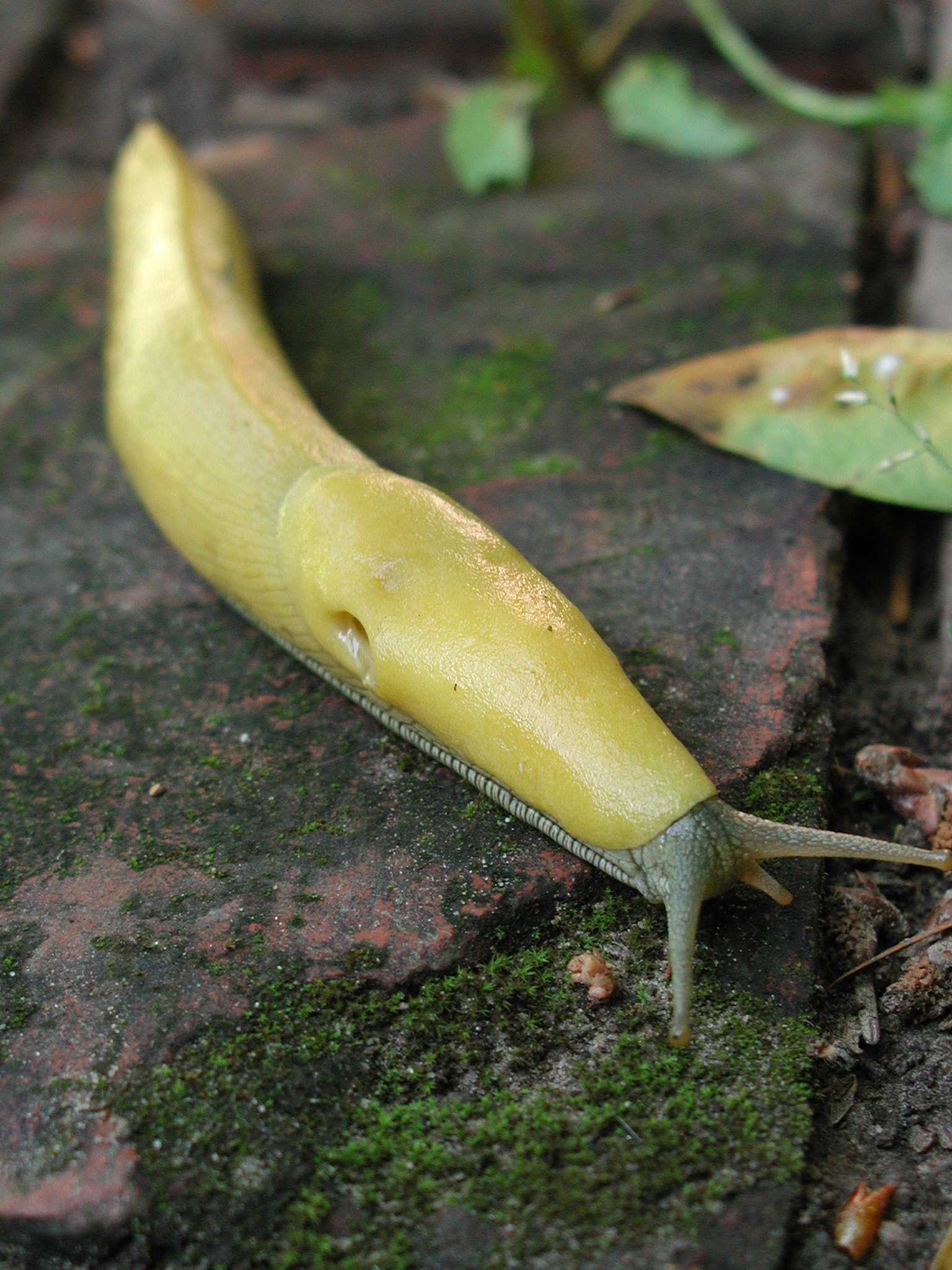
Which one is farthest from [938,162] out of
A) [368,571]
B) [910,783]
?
[368,571]

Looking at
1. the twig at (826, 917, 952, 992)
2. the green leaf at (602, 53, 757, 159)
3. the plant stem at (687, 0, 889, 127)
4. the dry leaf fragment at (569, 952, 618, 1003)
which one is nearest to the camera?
the dry leaf fragment at (569, 952, 618, 1003)

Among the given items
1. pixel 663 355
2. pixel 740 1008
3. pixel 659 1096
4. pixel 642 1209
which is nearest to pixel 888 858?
pixel 740 1008

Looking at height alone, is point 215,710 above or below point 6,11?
below

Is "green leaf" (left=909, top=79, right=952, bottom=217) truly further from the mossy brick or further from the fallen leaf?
the fallen leaf

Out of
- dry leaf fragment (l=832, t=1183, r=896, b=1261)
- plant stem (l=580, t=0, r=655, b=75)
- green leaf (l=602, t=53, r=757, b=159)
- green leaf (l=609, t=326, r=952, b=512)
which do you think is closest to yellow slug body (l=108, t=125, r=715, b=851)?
dry leaf fragment (l=832, t=1183, r=896, b=1261)

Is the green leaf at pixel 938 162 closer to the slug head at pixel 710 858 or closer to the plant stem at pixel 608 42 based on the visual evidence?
the plant stem at pixel 608 42

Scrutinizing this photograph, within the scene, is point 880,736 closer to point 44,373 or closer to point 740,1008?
point 740,1008
